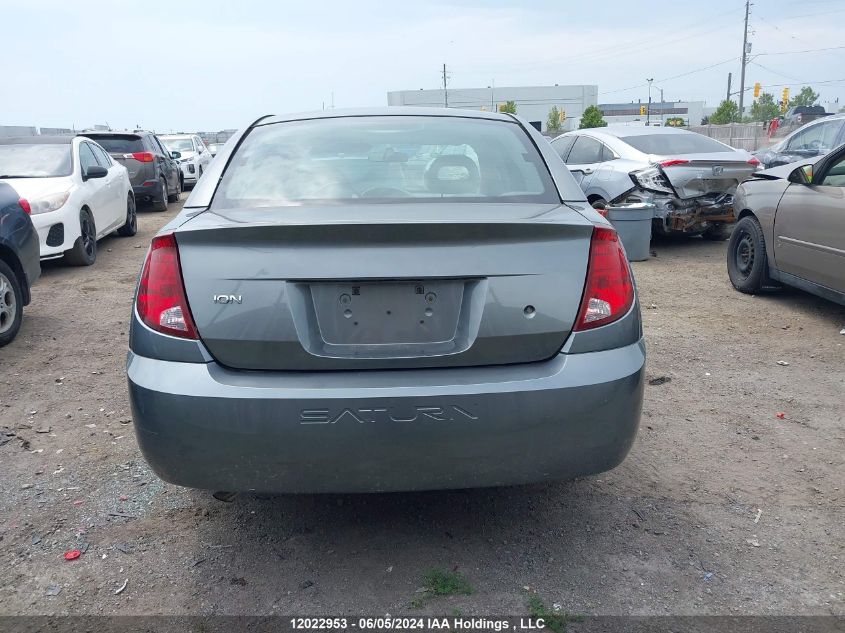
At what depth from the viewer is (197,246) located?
2484 mm

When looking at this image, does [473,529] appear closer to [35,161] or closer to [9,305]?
[9,305]

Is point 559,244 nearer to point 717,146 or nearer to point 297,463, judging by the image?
point 297,463

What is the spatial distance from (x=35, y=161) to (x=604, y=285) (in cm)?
847

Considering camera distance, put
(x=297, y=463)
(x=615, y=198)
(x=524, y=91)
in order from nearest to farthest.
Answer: (x=297, y=463) → (x=615, y=198) → (x=524, y=91)

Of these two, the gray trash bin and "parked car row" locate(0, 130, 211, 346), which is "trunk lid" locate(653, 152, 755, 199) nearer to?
the gray trash bin

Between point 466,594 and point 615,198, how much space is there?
748 cm

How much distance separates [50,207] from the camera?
26.7 feet

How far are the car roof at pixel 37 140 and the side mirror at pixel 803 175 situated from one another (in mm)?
8301

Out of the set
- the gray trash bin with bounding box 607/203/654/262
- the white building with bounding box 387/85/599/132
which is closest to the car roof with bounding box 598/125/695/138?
the gray trash bin with bounding box 607/203/654/262

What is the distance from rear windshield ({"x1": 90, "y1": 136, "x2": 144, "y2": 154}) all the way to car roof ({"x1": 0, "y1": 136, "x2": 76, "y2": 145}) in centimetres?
493

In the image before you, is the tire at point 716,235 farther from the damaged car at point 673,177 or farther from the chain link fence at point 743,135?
the chain link fence at point 743,135

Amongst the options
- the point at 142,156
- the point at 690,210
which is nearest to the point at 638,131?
the point at 690,210

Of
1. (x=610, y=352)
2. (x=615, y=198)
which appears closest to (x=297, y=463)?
(x=610, y=352)

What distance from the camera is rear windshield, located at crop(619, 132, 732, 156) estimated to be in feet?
30.9
